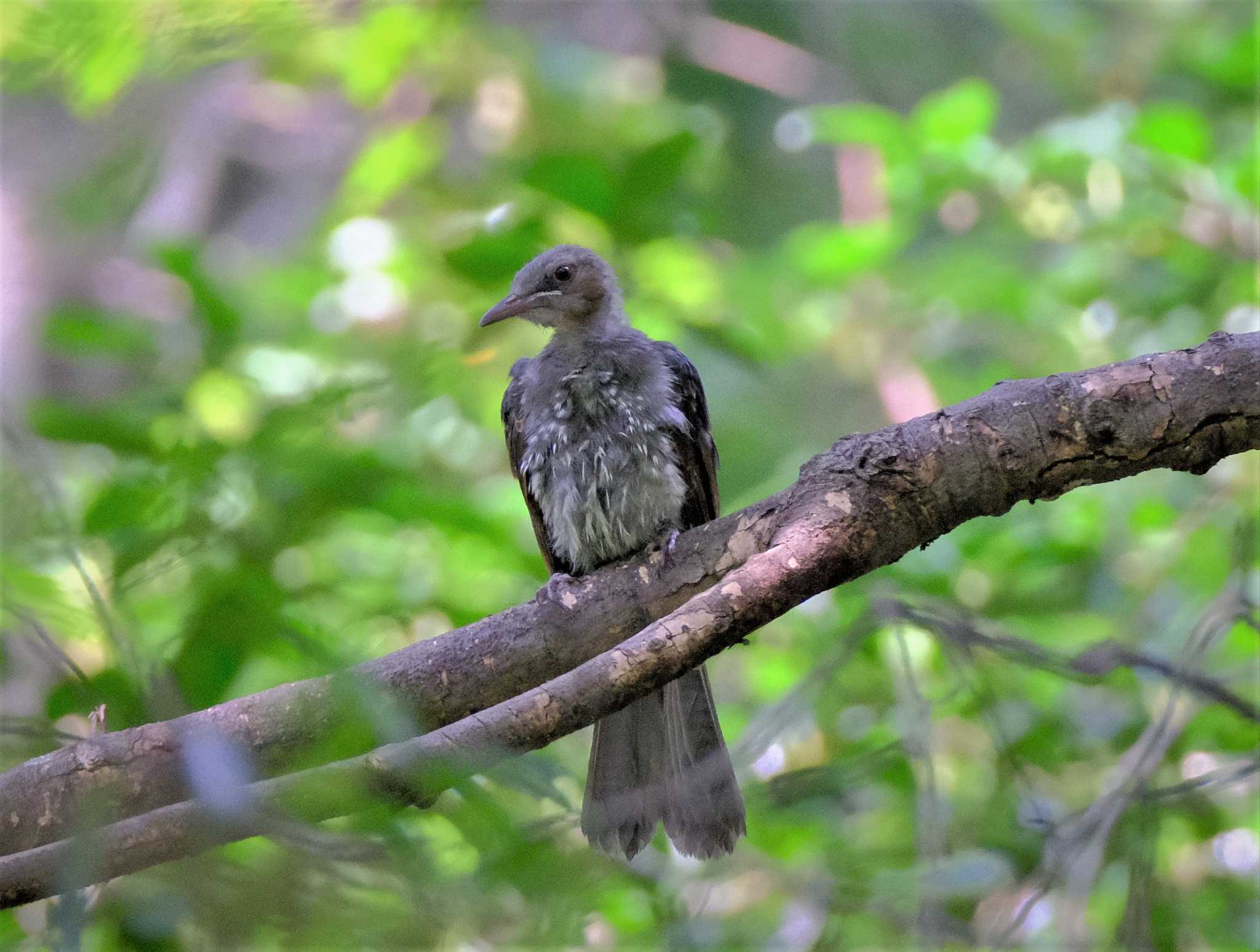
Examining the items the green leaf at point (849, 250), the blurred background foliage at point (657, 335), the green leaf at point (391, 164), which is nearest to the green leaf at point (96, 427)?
the blurred background foliage at point (657, 335)

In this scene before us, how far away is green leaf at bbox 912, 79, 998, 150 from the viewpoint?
4688mm

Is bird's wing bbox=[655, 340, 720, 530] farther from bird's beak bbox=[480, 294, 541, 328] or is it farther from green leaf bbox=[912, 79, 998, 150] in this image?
green leaf bbox=[912, 79, 998, 150]

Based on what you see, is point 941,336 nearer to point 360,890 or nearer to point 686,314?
point 686,314

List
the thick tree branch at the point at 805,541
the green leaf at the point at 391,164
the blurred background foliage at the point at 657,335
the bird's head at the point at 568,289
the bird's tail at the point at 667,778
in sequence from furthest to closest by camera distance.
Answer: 1. the green leaf at the point at 391,164
2. the bird's head at the point at 568,289
3. the bird's tail at the point at 667,778
4. the thick tree branch at the point at 805,541
5. the blurred background foliage at the point at 657,335

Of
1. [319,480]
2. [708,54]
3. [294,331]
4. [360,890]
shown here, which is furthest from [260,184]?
[360,890]

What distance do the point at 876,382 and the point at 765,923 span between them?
2734 mm

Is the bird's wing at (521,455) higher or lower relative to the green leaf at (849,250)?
lower

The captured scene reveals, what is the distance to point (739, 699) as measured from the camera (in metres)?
5.29

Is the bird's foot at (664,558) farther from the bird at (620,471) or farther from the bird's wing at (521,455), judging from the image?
the bird's wing at (521,455)

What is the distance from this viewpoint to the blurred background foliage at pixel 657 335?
1484mm

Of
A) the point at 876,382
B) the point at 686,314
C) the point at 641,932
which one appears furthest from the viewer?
the point at 876,382

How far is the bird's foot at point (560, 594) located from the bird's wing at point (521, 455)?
102cm

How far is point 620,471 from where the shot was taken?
12.4 ft

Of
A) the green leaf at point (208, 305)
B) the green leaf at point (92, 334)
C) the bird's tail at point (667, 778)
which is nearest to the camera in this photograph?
the green leaf at point (92, 334)
